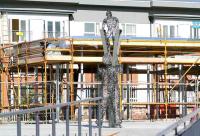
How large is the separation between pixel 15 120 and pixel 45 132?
4.96 feet

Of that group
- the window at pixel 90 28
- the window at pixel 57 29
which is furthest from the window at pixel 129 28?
the window at pixel 57 29

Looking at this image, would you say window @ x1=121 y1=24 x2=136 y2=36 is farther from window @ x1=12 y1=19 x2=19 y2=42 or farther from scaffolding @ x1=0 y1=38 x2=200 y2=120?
scaffolding @ x1=0 y1=38 x2=200 y2=120

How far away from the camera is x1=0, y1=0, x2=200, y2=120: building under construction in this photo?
24.3 meters

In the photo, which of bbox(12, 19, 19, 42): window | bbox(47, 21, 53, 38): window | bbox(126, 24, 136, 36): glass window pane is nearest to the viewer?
bbox(12, 19, 19, 42): window

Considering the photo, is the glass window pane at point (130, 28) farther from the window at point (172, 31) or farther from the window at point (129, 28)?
the window at point (172, 31)

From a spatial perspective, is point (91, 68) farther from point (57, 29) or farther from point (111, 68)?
point (111, 68)

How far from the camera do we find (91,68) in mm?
28859

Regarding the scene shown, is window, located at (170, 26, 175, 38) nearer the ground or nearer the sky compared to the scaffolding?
nearer the sky

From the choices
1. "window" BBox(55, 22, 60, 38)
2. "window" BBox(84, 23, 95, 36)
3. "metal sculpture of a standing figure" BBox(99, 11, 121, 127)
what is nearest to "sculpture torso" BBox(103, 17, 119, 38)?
"metal sculpture of a standing figure" BBox(99, 11, 121, 127)

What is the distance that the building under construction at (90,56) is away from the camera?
24.3 meters

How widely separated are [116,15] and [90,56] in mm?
14335

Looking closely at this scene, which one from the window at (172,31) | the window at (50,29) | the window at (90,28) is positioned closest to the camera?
the window at (50,29)

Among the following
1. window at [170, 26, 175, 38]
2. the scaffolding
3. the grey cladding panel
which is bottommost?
the scaffolding

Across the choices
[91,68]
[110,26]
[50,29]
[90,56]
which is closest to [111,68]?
[110,26]
